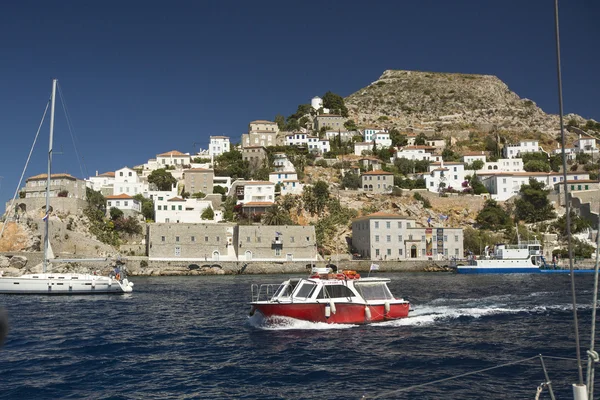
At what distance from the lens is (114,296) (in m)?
36.3

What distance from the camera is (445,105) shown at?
153m

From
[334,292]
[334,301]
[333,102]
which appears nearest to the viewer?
[334,301]

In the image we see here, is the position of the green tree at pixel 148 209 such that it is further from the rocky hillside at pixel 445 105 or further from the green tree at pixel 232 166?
the rocky hillside at pixel 445 105

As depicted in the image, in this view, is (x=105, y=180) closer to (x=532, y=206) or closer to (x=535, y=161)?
(x=532, y=206)

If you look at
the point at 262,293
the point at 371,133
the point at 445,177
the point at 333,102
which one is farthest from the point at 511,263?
the point at 333,102

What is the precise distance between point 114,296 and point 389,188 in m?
54.6

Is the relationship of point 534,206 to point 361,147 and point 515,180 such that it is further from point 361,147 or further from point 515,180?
→ point 361,147

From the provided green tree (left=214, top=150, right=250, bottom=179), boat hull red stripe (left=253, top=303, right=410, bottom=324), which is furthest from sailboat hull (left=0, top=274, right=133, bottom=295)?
green tree (left=214, top=150, right=250, bottom=179)

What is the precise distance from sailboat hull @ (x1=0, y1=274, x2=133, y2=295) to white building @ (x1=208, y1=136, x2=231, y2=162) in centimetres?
6831

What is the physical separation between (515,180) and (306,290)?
71.2 metres

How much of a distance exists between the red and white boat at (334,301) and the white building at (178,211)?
165 feet

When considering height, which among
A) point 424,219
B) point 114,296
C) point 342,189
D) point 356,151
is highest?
point 356,151

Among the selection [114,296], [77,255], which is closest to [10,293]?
[114,296]

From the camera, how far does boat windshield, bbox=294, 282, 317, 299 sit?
72.9 ft
